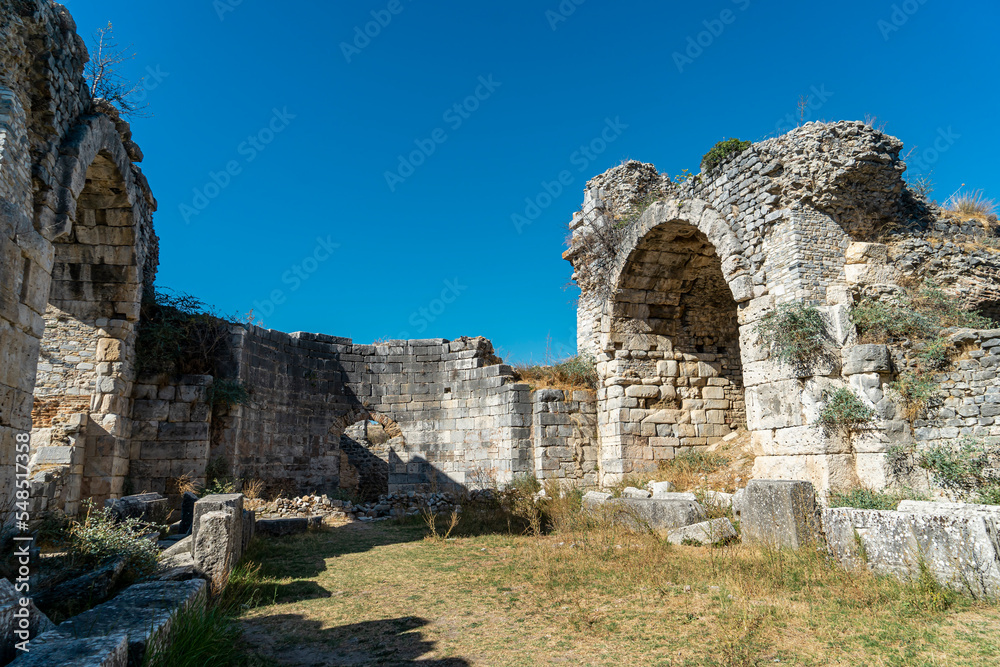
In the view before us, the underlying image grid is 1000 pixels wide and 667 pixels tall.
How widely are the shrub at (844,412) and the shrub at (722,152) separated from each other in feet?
13.6

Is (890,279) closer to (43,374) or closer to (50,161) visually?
(50,161)

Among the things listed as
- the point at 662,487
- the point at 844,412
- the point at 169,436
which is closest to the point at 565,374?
the point at 662,487

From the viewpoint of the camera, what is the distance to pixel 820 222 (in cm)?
848

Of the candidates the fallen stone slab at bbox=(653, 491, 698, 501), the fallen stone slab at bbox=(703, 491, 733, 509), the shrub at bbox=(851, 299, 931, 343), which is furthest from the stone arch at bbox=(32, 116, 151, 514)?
the shrub at bbox=(851, 299, 931, 343)

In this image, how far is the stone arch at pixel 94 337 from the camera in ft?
28.4

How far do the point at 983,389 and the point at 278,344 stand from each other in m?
11.7

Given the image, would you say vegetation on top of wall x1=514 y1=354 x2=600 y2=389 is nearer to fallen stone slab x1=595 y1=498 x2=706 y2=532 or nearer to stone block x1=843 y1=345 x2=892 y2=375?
fallen stone slab x1=595 y1=498 x2=706 y2=532

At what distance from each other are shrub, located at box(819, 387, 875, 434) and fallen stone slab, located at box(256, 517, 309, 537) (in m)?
7.74

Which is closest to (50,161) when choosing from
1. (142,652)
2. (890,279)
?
(142,652)

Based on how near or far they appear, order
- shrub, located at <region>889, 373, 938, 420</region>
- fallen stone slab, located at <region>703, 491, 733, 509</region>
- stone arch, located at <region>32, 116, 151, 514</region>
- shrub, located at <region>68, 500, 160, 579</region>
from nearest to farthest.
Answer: shrub, located at <region>68, 500, 160, 579</region> < shrub, located at <region>889, 373, 938, 420</region> < fallen stone slab, located at <region>703, 491, 733, 509</region> < stone arch, located at <region>32, 116, 151, 514</region>

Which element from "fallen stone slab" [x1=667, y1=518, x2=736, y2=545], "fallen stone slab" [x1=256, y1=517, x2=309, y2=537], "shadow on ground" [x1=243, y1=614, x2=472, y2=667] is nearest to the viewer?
"shadow on ground" [x1=243, y1=614, x2=472, y2=667]

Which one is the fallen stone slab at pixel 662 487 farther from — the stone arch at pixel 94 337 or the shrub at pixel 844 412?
the stone arch at pixel 94 337

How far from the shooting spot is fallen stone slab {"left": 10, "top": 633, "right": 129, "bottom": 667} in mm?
2299

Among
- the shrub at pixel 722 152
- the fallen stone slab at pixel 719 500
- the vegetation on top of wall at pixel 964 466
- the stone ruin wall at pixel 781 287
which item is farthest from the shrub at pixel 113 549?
the shrub at pixel 722 152
